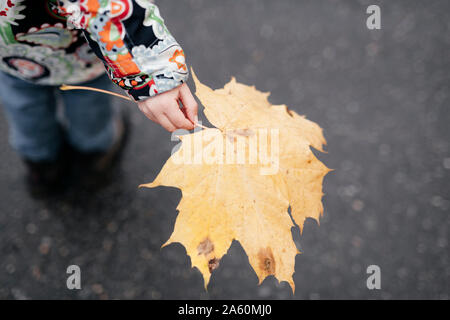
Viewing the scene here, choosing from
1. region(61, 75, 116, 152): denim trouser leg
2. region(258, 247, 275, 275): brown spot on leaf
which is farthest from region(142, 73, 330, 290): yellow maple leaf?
region(61, 75, 116, 152): denim trouser leg

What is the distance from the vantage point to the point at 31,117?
113 centimetres

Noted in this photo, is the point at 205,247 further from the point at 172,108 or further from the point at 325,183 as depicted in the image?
the point at 325,183

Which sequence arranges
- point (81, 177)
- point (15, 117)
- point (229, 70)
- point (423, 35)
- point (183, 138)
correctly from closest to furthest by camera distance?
point (183, 138) → point (15, 117) → point (81, 177) → point (229, 70) → point (423, 35)

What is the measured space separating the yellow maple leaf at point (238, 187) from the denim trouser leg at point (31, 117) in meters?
0.67

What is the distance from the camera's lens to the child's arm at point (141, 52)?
24.5 inches

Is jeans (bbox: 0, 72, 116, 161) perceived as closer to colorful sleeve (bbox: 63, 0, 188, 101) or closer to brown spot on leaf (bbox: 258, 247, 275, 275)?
colorful sleeve (bbox: 63, 0, 188, 101)

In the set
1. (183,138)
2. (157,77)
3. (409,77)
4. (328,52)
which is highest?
(328,52)

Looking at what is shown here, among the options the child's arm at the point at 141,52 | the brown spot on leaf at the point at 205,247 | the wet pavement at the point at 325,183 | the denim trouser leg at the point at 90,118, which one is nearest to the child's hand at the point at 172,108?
the child's arm at the point at 141,52

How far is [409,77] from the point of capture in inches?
66.4

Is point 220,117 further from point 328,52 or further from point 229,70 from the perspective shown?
point 328,52

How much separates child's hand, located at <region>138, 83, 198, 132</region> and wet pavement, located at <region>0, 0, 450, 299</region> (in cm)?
67
